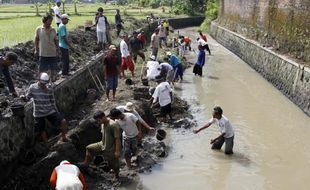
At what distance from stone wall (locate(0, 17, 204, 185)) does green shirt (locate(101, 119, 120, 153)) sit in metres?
1.93

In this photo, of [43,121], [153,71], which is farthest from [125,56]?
[43,121]

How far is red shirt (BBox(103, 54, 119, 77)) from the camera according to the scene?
1216 cm

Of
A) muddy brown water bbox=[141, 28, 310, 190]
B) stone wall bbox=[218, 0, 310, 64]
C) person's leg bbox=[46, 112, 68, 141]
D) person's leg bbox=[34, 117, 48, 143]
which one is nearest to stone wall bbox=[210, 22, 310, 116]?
muddy brown water bbox=[141, 28, 310, 190]

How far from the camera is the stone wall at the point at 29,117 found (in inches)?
330

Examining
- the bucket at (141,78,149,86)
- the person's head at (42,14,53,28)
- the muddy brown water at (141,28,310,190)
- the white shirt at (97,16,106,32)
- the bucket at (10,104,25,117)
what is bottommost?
the muddy brown water at (141,28,310,190)

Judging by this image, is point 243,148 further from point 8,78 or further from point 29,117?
point 8,78

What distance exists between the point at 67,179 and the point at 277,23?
56.7ft

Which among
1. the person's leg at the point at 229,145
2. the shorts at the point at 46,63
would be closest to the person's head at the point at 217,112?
the person's leg at the point at 229,145

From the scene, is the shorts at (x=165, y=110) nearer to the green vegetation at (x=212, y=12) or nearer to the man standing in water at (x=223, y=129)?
the man standing in water at (x=223, y=129)

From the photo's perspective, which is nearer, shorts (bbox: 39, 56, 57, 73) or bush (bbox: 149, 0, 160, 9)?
shorts (bbox: 39, 56, 57, 73)

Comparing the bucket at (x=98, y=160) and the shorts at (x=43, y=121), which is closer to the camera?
the shorts at (x=43, y=121)

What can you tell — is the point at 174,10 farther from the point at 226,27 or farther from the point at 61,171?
the point at 61,171

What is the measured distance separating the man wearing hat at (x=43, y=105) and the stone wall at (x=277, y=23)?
33.7 feet

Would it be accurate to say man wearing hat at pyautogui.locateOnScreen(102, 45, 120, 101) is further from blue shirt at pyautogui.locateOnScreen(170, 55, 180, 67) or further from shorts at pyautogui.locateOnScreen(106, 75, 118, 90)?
blue shirt at pyautogui.locateOnScreen(170, 55, 180, 67)
